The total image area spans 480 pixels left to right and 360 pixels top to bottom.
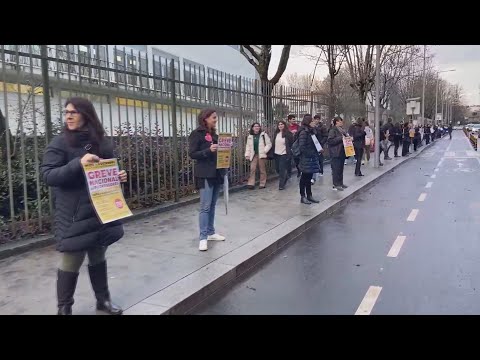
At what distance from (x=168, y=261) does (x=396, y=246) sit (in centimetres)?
328

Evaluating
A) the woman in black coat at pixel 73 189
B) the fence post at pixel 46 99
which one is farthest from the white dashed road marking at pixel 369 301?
the fence post at pixel 46 99

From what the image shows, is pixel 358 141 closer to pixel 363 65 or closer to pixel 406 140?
pixel 406 140

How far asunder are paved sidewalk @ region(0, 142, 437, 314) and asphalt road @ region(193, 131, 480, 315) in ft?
0.70

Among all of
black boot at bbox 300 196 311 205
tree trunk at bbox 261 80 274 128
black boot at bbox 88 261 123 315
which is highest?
tree trunk at bbox 261 80 274 128

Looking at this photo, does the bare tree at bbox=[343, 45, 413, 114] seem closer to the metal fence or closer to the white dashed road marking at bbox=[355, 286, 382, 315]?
the metal fence

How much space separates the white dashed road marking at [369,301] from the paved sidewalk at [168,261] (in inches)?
58.4

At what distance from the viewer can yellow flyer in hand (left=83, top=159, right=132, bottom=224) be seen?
341 cm

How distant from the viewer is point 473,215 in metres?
8.42

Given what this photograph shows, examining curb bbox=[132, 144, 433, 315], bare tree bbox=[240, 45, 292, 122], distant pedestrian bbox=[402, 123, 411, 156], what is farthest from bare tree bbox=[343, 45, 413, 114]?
curb bbox=[132, 144, 433, 315]

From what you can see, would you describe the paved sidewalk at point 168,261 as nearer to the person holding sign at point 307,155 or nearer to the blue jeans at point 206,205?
the blue jeans at point 206,205

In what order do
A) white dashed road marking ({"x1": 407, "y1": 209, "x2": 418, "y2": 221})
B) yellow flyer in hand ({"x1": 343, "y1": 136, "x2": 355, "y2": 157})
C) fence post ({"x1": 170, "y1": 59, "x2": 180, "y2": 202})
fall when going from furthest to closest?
yellow flyer in hand ({"x1": 343, "y1": 136, "x2": 355, "y2": 157}), fence post ({"x1": 170, "y1": 59, "x2": 180, "y2": 202}), white dashed road marking ({"x1": 407, "y1": 209, "x2": 418, "y2": 221})

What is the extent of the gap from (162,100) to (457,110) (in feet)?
454

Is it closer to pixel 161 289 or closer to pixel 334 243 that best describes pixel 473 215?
pixel 334 243
